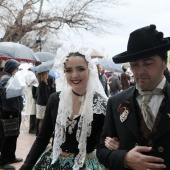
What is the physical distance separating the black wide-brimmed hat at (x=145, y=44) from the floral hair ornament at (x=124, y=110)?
0.85ft

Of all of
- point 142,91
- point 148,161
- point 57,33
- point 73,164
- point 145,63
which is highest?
point 57,33

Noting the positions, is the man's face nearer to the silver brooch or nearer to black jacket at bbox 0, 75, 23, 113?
the silver brooch

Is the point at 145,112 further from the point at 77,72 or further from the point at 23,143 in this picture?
the point at 23,143

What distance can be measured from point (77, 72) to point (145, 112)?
111 centimetres

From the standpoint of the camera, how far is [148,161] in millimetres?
1680

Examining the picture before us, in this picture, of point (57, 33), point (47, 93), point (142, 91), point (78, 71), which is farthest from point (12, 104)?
point (57, 33)

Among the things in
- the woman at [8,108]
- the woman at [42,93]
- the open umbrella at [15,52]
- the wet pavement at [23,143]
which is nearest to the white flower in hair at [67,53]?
the woman at [8,108]

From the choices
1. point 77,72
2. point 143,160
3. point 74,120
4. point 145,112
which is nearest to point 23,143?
point 74,120

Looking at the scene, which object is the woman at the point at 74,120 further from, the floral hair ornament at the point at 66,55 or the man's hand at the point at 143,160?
the man's hand at the point at 143,160

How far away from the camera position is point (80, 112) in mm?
2912

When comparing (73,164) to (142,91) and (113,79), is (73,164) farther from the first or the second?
(113,79)

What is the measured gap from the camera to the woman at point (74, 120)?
2779mm

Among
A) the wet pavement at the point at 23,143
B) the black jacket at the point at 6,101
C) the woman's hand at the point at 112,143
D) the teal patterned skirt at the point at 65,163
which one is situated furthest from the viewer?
the wet pavement at the point at 23,143

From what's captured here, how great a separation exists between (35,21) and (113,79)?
12.4m
